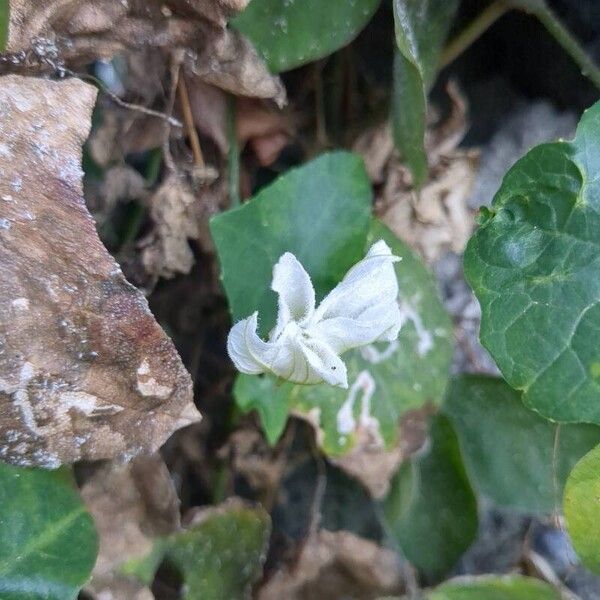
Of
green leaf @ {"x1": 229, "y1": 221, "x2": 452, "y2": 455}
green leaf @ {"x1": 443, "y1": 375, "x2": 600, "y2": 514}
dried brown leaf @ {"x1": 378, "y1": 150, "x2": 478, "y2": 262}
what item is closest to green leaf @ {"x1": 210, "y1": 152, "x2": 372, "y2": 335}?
green leaf @ {"x1": 229, "y1": 221, "x2": 452, "y2": 455}

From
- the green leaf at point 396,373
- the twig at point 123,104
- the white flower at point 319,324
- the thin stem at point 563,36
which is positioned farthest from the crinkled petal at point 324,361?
the thin stem at point 563,36

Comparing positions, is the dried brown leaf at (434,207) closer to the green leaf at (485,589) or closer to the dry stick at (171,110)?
the dry stick at (171,110)

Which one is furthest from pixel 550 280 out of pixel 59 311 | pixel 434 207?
pixel 59 311

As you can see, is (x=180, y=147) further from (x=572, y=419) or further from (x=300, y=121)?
(x=572, y=419)

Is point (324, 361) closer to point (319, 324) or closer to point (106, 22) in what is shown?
point (319, 324)

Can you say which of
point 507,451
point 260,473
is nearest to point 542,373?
point 507,451
